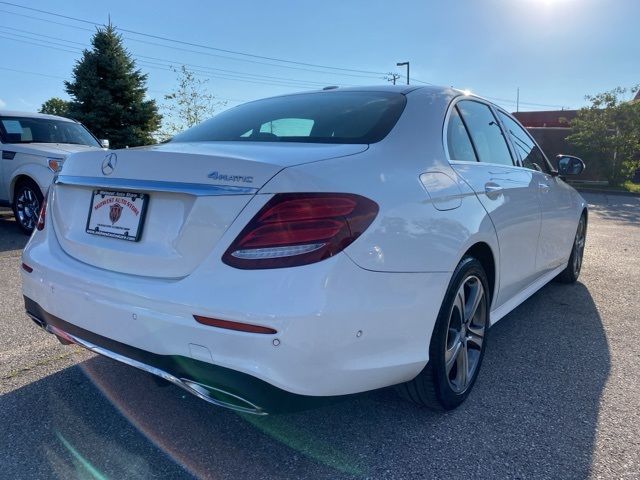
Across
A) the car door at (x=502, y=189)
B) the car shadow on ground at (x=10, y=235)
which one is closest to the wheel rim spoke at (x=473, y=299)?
the car door at (x=502, y=189)

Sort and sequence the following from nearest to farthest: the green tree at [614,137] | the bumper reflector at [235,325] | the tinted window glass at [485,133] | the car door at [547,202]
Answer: the bumper reflector at [235,325]
the tinted window glass at [485,133]
the car door at [547,202]
the green tree at [614,137]

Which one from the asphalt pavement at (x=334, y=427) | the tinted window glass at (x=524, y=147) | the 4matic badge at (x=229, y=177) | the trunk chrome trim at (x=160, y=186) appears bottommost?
the asphalt pavement at (x=334, y=427)

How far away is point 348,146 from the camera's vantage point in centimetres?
227

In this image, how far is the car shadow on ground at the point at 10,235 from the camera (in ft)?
21.8

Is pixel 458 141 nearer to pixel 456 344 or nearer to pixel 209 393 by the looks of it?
pixel 456 344

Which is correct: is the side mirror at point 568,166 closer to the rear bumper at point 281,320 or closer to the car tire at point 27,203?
the rear bumper at point 281,320

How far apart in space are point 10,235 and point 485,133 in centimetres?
679

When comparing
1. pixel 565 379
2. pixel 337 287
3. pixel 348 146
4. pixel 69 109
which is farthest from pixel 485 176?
pixel 69 109

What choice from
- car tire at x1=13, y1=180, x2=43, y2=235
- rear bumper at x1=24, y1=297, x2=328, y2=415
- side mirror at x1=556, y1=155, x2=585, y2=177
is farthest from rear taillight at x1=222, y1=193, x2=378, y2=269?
car tire at x1=13, y1=180, x2=43, y2=235

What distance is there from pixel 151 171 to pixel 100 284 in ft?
1.64

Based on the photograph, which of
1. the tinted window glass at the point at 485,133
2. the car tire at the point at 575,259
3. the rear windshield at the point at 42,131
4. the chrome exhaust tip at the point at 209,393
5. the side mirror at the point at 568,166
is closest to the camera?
the chrome exhaust tip at the point at 209,393

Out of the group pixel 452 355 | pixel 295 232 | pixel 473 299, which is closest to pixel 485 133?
pixel 473 299

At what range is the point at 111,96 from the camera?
21969 mm

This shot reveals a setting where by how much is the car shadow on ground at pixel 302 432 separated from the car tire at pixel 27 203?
5065 mm
